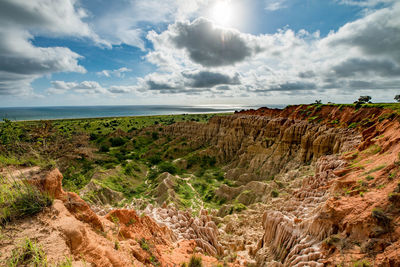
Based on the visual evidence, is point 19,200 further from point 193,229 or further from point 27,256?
point 193,229

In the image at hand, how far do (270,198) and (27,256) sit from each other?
23.8 meters

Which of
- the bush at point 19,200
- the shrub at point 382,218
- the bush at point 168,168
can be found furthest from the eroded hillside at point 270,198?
the bush at point 19,200

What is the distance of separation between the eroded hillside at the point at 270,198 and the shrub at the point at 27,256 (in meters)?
0.92

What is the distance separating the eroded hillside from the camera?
859 centimetres

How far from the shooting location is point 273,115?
53.6m

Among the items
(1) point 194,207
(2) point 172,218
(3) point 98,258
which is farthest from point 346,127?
(3) point 98,258

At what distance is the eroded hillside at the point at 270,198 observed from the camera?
8594 mm

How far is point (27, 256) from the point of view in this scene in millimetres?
5008

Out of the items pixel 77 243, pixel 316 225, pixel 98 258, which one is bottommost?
pixel 316 225

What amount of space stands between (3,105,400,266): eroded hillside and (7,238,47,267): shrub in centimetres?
92

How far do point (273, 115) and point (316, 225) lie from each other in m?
46.6

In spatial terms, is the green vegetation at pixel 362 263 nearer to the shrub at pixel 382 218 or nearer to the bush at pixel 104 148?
the shrub at pixel 382 218

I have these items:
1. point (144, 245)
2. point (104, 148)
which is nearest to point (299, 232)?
point (144, 245)

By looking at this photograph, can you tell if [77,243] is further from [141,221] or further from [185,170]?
[185,170]
